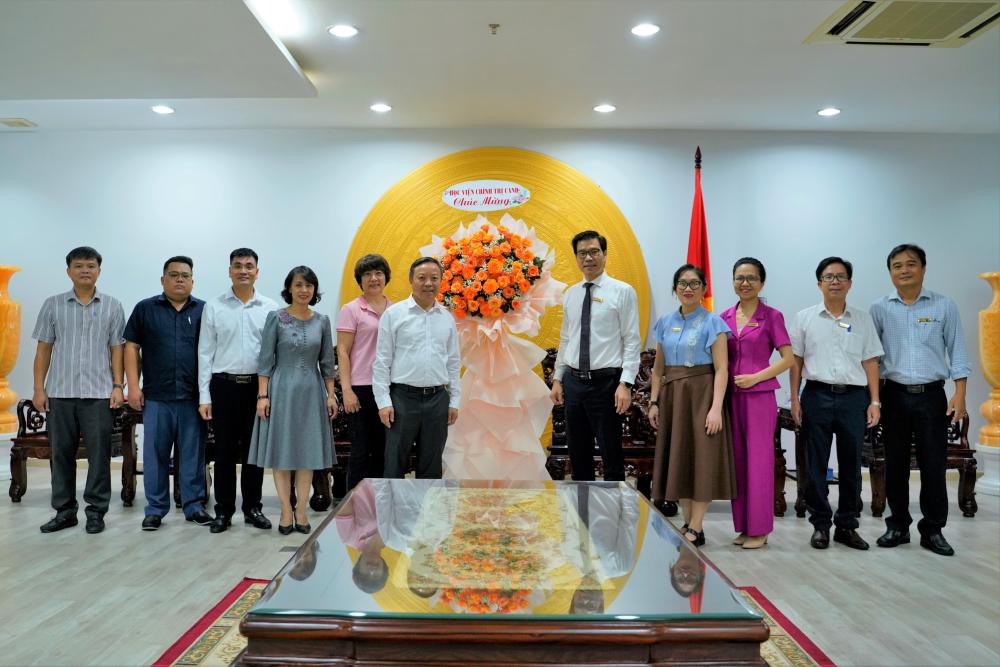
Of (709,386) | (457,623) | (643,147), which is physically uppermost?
(643,147)

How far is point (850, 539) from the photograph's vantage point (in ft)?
13.9

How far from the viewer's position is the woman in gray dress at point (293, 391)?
4.23m

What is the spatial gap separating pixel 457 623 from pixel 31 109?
5862mm

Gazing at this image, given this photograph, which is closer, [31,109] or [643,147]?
[31,109]

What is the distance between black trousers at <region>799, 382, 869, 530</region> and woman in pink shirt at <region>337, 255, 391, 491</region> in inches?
92.0

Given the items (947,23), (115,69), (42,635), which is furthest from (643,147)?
(42,635)

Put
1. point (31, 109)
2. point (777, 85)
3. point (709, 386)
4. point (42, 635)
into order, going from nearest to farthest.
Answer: point (42, 635)
point (709, 386)
point (777, 85)
point (31, 109)

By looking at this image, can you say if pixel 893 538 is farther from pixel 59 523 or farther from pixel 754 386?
pixel 59 523

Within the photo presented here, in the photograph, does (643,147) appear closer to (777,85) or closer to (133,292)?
(777,85)

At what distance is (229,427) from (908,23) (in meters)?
4.19

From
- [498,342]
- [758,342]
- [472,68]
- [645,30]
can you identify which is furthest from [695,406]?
[472,68]

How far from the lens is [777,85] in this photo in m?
5.30

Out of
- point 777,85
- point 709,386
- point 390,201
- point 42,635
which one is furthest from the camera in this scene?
point 390,201

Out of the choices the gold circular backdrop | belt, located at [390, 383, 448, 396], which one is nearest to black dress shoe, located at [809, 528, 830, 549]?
belt, located at [390, 383, 448, 396]
